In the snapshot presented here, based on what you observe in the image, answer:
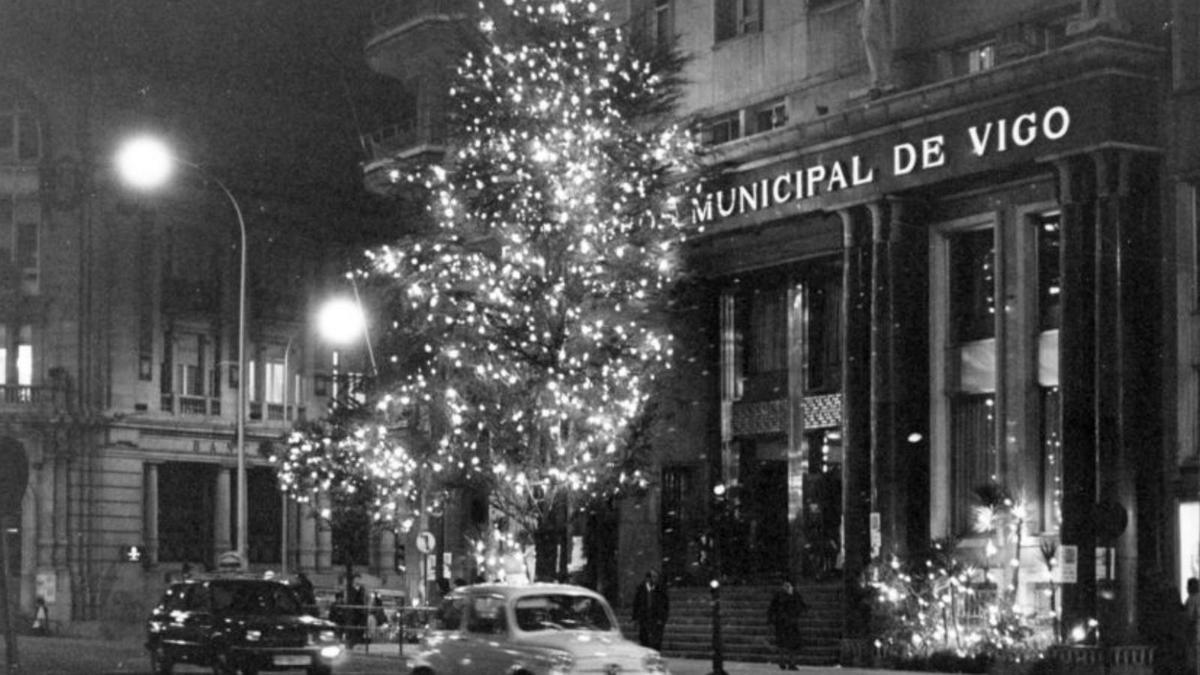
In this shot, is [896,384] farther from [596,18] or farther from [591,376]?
[596,18]

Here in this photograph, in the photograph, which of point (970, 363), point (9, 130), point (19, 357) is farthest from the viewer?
point (9, 130)

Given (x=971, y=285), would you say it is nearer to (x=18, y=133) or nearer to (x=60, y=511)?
(x=60, y=511)

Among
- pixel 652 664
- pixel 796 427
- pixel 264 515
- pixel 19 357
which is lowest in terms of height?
pixel 652 664

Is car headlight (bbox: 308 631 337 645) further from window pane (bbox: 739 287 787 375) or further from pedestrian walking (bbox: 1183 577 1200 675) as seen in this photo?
window pane (bbox: 739 287 787 375)

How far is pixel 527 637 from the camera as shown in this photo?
73.0ft

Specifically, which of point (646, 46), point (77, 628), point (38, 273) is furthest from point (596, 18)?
point (38, 273)

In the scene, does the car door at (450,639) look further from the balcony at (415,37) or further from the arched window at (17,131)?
the arched window at (17,131)

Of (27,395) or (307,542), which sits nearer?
(27,395)

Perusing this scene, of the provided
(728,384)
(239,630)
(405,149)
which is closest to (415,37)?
(405,149)

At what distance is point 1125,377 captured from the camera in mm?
33688

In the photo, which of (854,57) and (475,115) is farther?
(854,57)

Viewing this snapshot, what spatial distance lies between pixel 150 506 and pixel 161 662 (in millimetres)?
45852

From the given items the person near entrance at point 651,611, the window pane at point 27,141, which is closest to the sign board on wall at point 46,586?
the window pane at point 27,141

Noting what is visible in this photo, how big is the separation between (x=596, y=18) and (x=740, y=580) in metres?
12.9
